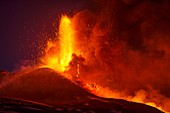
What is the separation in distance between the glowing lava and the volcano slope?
17.6 meters

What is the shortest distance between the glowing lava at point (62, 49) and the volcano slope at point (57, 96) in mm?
17588

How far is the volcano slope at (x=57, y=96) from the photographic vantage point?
1853 centimetres

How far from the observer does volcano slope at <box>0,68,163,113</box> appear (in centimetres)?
1853

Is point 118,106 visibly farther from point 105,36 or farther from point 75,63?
point 105,36

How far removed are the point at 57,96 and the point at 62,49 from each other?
22.5 metres

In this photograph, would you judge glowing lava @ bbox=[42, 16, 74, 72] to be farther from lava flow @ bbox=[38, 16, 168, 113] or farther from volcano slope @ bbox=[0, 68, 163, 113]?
volcano slope @ bbox=[0, 68, 163, 113]

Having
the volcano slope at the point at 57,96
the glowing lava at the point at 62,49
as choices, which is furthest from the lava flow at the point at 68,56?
the volcano slope at the point at 57,96

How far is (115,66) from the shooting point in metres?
47.5

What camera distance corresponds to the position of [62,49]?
43.3 metres

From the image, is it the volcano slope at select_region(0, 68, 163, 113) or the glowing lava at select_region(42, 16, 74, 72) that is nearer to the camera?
the volcano slope at select_region(0, 68, 163, 113)

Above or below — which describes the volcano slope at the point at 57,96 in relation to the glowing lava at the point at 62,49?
below

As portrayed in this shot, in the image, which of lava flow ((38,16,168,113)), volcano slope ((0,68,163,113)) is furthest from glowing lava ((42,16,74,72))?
volcano slope ((0,68,163,113))

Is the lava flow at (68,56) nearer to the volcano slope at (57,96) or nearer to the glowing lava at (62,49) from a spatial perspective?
Result: the glowing lava at (62,49)

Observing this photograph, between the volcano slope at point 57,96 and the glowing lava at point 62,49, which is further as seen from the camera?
the glowing lava at point 62,49
